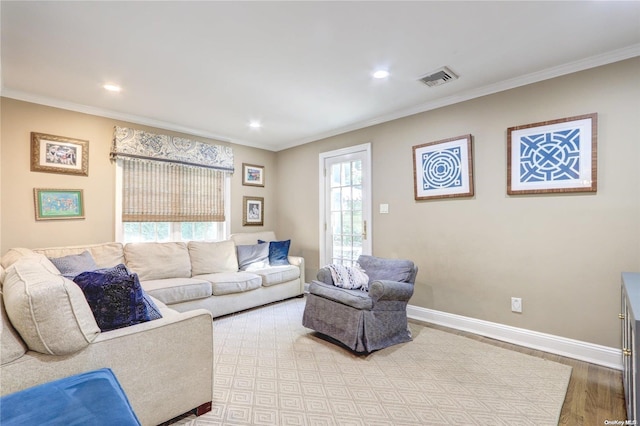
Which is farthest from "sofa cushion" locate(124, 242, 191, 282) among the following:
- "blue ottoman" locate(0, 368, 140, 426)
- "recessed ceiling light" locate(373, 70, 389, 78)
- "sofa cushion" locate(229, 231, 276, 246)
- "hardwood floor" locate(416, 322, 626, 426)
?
"hardwood floor" locate(416, 322, 626, 426)

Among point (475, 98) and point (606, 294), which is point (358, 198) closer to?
point (475, 98)

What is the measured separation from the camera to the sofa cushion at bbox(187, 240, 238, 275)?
12.4ft

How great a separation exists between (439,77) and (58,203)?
13.4ft

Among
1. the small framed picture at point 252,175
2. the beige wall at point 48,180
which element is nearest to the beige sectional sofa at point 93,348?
the beige wall at point 48,180

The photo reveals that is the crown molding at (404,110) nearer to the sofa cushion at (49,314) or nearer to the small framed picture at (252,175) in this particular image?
the small framed picture at (252,175)

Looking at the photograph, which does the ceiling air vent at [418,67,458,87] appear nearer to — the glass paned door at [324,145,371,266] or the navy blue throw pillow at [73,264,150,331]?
the glass paned door at [324,145,371,266]

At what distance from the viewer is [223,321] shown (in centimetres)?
338

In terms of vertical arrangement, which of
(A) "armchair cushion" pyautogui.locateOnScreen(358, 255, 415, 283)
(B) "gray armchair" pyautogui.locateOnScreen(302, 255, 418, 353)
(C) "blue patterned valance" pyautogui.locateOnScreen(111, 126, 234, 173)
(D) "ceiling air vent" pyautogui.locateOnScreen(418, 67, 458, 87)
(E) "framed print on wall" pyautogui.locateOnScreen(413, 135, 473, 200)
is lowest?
(B) "gray armchair" pyautogui.locateOnScreen(302, 255, 418, 353)

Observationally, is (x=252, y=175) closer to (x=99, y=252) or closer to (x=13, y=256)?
(x=99, y=252)

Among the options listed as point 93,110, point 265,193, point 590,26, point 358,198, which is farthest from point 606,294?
point 93,110

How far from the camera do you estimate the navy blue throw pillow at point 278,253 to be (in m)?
4.33

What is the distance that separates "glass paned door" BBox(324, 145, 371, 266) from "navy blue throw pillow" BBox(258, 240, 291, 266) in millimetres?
609

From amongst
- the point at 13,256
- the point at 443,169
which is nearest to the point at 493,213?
the point at 443,169

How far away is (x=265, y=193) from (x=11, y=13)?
358 cm
